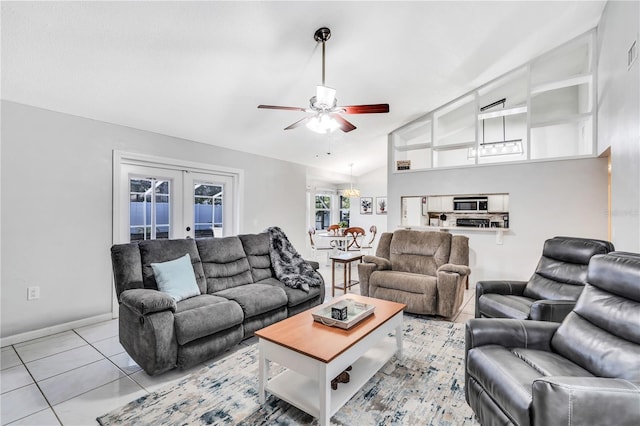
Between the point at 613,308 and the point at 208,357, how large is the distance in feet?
9.01

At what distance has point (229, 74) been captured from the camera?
121 inches

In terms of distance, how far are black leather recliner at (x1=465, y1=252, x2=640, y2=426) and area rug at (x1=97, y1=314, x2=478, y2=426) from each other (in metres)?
0.30

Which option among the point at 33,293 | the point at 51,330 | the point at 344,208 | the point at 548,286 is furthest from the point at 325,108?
the point at 344,208

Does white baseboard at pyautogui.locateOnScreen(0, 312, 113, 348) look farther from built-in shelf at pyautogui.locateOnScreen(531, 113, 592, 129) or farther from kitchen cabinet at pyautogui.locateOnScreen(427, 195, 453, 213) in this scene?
kitchen cabinet at pyautogui.locateOnScreen(427, 195, 453, 213)

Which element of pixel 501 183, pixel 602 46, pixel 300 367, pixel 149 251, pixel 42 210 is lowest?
pixel 300 367

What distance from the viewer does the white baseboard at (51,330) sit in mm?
2736

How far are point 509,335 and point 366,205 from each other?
22.4ft

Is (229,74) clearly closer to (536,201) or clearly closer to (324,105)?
(324,105)

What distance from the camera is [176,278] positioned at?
106 inches

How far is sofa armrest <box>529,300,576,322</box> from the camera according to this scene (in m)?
2.19

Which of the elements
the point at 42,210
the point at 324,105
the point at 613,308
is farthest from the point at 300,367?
the point at 42,210

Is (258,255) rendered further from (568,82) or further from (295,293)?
(568,82)

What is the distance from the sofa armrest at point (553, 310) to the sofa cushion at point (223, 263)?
2.72m

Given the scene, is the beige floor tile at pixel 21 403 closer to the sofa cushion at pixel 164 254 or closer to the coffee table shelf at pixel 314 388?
A: the sofa cushion at pixel 164 254
